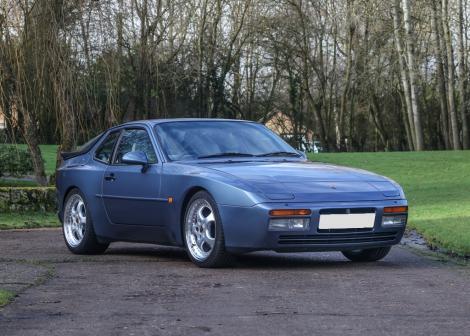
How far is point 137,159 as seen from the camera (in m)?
10.3

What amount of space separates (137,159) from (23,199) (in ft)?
25.6

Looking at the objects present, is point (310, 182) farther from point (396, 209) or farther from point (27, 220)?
point (27, 220)

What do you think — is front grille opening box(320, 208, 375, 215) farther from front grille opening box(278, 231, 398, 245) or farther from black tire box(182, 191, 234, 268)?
black tire box(182, 191, 234, 268)

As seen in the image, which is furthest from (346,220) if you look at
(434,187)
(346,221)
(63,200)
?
(434,187)

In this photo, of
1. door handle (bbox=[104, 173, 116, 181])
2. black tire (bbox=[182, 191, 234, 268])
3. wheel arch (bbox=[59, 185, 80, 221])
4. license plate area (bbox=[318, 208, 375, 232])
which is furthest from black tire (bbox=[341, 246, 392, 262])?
wheel arch (bbox=[59, 185, 80, 221])

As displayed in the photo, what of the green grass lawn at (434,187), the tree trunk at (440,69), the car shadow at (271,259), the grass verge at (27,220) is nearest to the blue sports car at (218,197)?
the car shadow at (271,259)

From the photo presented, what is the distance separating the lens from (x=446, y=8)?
1714 inches

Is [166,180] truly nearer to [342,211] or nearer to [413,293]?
[342,211]

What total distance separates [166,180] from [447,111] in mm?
43047

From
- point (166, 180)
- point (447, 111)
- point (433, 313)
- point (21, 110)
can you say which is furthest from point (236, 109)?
point (433, 313)

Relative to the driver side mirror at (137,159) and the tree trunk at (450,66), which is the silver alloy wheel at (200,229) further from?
the tree trunk at (450,66)

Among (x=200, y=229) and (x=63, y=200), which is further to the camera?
(x=63, y=200)

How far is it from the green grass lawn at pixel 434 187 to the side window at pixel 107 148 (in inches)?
146

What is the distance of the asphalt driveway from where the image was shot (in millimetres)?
6156
